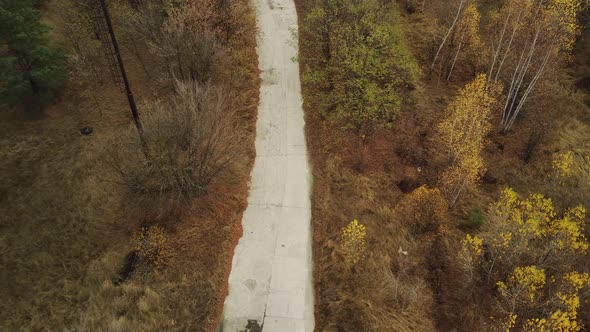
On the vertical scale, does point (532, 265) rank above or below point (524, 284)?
below

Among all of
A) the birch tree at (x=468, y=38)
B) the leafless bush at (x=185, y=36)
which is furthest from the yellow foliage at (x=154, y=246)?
the birch tree at (x=468, y=38)

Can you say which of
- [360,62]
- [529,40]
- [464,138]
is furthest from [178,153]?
[529,40]

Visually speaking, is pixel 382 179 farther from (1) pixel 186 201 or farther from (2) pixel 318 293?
(1) pixel 186 201

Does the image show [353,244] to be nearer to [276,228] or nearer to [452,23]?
[276,228]

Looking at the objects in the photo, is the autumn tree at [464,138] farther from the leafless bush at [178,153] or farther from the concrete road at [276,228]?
the leafless bush at [178,153]

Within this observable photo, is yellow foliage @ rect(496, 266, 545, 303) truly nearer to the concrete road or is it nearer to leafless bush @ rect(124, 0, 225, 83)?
the concrete road
